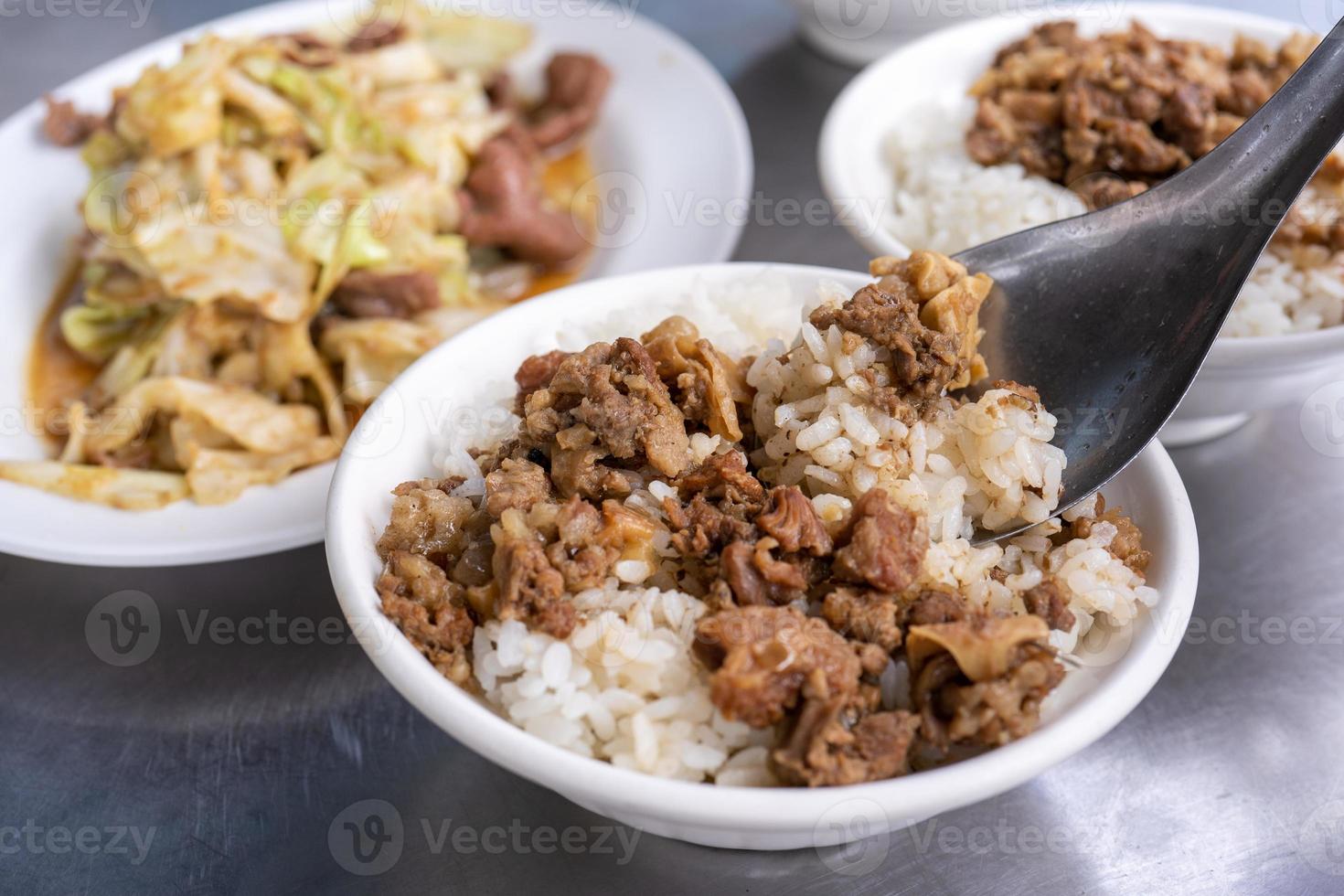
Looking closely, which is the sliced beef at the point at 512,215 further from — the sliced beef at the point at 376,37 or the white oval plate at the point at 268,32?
the sliced beef at the point at 376,37

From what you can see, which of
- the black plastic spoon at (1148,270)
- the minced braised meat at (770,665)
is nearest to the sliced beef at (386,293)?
the black plastic spoon at (1148,270)

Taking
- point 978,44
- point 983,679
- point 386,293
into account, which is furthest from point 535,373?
point 978,44

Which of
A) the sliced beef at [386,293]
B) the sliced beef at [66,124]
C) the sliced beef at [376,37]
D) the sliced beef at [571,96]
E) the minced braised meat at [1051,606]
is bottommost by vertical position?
the sliced beef at [386,293]

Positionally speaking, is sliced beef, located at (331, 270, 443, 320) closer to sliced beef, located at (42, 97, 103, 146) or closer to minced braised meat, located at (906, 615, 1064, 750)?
sliced beef, located at (42, 97, 103, 146)

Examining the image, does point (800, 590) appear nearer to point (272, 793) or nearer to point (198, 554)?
point (272, 793)

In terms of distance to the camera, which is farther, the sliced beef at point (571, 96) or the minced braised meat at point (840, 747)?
the sliced beef at point (571, 96)

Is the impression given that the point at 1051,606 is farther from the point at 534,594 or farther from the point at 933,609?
the point at 534,594

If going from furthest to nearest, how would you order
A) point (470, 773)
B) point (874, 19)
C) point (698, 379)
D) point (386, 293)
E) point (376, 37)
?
point (874, 19) → point (376, 37) → point (386, 293) → point (470, 773) → point (698, 379)
